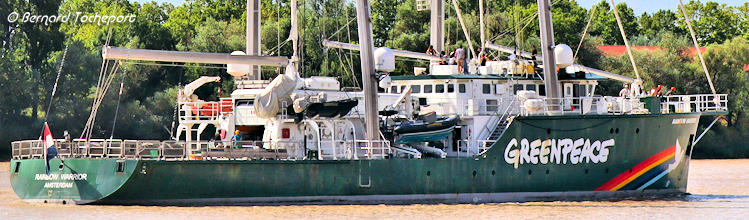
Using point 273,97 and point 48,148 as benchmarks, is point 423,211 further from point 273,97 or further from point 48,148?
point 48,148

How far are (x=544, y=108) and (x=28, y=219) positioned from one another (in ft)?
45.2

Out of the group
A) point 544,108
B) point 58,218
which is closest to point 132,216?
point 58,218

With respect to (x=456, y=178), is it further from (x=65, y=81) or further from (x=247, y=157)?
(x=65, y=81)

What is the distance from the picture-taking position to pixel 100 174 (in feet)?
104

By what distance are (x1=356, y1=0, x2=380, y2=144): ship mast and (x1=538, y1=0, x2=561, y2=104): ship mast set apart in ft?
17.8

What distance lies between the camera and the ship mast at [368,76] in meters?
33.6

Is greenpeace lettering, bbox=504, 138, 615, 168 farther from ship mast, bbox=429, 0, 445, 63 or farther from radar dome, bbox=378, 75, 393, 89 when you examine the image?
ship mast, bbox=429, 0, 445, 63

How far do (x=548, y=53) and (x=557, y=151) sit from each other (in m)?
2.81

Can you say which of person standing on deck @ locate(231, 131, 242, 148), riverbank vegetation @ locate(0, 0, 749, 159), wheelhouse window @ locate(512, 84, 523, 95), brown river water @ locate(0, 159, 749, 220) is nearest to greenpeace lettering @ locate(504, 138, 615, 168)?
brown river water @ locate(0, 159, 749, 220)

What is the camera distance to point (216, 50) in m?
61.1

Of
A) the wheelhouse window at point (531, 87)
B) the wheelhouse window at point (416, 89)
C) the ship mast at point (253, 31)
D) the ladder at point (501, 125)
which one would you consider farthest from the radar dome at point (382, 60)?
the ship mast at point (253, 31)

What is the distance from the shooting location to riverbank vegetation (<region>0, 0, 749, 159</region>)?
56656 mm

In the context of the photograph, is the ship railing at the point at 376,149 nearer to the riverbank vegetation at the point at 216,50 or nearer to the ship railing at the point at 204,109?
the ship railing at the point at 204,109

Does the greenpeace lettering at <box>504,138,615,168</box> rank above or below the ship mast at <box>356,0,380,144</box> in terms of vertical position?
below
